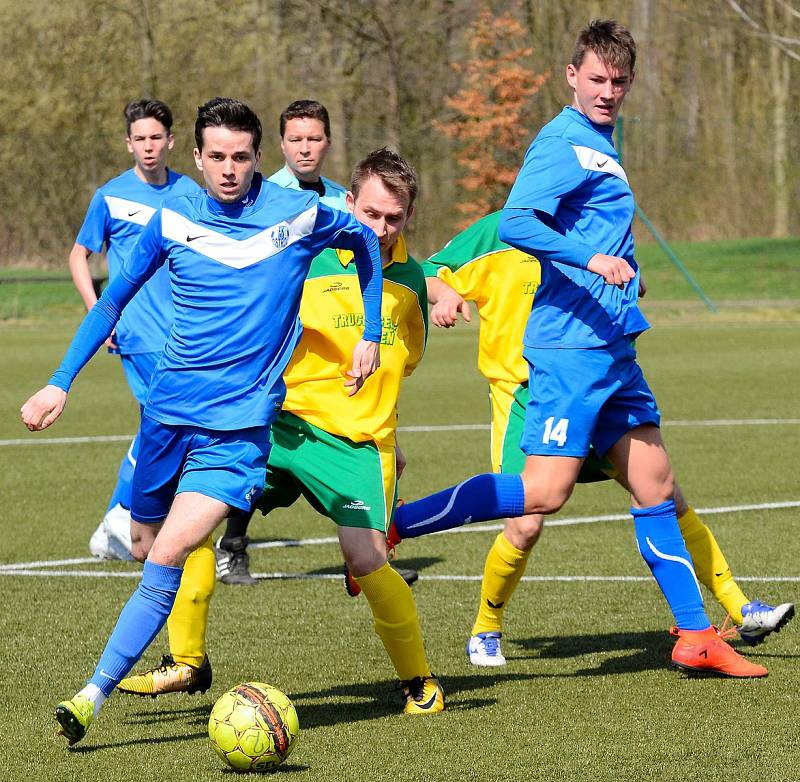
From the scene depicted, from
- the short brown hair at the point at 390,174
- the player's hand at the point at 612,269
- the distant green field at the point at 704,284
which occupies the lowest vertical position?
the distant green field at the point at 704,284

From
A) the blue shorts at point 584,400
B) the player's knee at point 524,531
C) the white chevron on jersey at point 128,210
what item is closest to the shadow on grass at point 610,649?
the player's knee at point 524,531

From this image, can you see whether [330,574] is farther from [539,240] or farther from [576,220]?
[539,240]

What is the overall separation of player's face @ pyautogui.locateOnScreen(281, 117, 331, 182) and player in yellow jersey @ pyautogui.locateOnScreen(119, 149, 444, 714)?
1604mm

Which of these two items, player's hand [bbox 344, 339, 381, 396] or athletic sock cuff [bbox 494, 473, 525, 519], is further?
athletic sock cuff [bbox 494, 473, 525, 519]

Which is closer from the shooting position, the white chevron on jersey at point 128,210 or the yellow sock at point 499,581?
the yellow sock at point 499,581

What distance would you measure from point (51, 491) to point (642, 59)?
129 ft

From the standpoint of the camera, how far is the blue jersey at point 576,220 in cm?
498

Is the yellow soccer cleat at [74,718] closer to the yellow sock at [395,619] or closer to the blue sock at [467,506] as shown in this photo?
the yellow sock at [395,619]

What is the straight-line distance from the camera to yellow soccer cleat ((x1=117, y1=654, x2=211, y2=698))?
15.7ft

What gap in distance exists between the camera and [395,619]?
476 cm

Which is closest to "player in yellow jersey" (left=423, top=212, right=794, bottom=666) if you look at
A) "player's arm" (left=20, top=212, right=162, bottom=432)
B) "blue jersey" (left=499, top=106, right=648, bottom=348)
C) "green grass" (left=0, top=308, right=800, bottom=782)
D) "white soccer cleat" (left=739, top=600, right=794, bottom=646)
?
"white soccer cleat" (left=739, top=600, right=794, bottom=646)

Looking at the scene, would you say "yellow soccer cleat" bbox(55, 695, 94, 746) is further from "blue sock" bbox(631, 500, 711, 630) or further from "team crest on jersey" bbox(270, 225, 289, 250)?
"blue sock" bbox(631, 500, 711, 630)

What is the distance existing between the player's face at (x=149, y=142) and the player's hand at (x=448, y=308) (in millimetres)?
2282

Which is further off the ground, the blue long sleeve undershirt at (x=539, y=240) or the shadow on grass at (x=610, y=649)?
the blue long sleeve undershirt at (x=539, y=240)
